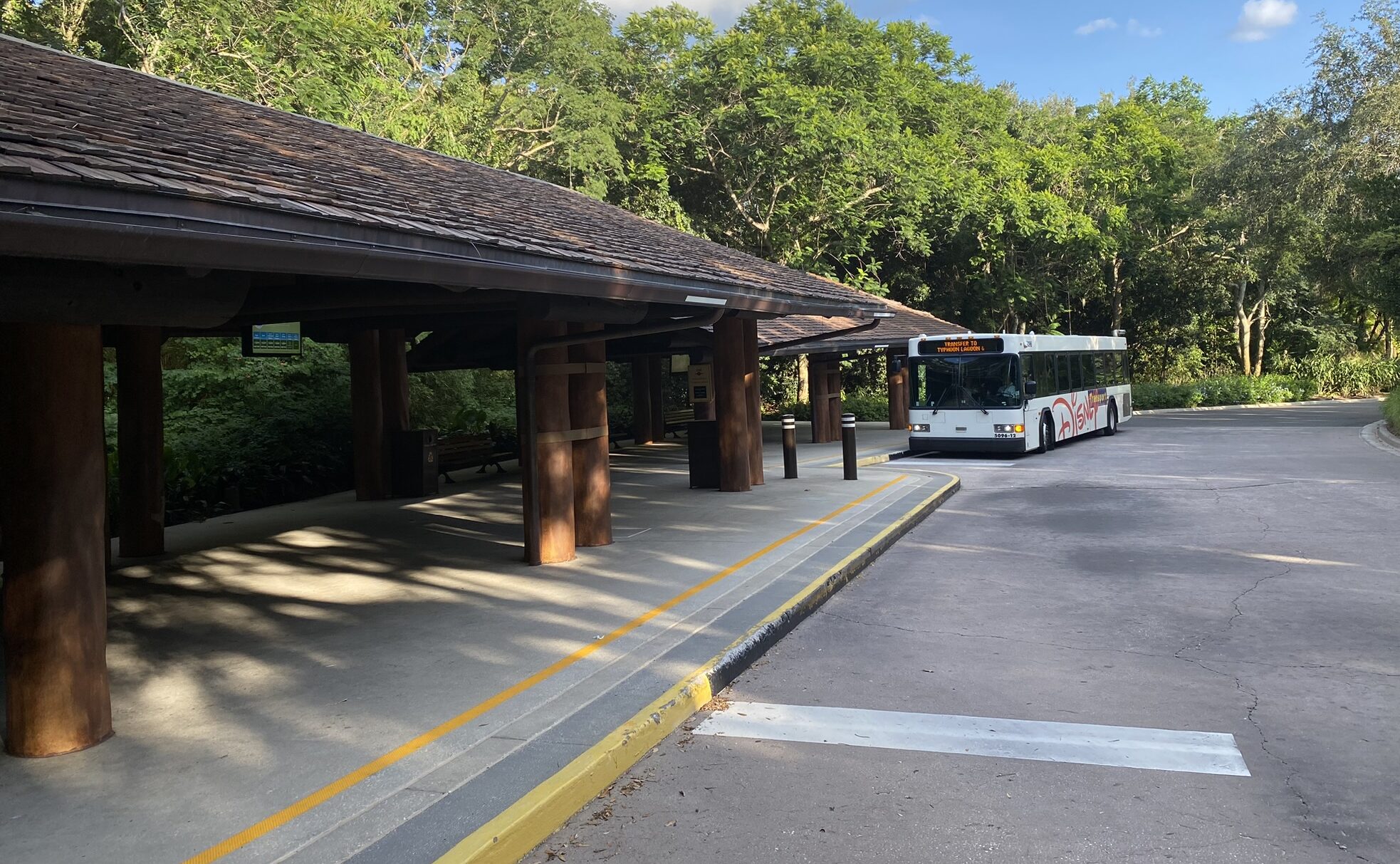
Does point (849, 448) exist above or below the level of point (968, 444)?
above

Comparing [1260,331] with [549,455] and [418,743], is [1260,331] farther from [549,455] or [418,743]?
[418,743]

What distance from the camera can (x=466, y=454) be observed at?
18.8 meters

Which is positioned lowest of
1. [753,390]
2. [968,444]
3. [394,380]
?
[968,444]

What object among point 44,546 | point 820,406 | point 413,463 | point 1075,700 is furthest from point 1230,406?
point 44,546

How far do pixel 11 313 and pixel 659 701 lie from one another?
11.8ft

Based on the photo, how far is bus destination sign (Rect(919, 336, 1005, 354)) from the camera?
2197cm

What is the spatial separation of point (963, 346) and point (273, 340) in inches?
552

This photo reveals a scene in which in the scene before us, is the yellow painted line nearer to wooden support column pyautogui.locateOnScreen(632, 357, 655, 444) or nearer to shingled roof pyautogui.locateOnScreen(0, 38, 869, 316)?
shingled roof pyautogui.locateOnScreen(0, 38, 869, 316)

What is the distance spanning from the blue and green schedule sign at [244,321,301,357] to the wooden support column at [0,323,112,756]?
28.0 feet

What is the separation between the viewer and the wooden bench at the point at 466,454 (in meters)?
18.0

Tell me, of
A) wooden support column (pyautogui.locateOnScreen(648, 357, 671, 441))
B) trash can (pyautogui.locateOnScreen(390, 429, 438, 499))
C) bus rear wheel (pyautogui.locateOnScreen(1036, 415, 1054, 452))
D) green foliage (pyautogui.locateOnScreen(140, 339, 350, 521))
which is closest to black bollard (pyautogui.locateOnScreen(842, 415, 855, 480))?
trash can (pyautogui.locateOnScreen(390, 429, 438, 499))

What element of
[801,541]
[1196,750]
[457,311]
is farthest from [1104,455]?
[1196,750]

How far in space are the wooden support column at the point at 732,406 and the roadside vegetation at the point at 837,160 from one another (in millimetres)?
6982

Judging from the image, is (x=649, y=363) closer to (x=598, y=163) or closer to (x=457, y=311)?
(x=598, y=163)
